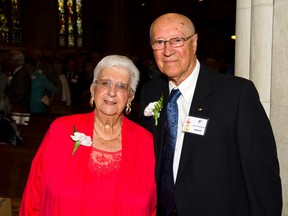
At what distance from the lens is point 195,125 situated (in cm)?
229

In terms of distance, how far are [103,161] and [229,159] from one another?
81 centimetres

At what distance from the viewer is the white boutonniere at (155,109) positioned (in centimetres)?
268

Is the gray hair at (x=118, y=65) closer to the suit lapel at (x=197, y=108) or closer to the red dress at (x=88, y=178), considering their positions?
the red dress at (x=88, y=178)

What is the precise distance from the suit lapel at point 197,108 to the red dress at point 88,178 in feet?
1.26

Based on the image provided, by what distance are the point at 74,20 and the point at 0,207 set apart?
19.9 meters

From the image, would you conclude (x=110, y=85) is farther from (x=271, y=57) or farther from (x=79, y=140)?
(x=271, y=57)

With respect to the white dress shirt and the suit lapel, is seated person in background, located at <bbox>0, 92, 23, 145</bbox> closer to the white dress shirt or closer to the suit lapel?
the white dress shirt

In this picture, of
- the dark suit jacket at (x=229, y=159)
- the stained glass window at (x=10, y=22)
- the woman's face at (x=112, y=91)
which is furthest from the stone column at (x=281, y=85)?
the stained glass window at (x=10, y=22)

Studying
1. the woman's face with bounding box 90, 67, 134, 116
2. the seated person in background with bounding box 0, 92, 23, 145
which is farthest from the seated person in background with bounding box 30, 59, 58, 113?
the woman's face with bounding box 90, 67, 134, 116

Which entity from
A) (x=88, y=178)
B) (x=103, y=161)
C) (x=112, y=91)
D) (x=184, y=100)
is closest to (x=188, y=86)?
(x=184, y=100)

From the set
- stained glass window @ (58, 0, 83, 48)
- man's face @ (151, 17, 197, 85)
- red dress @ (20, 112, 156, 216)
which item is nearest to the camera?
man's face @ (151, 17, 197, 85)

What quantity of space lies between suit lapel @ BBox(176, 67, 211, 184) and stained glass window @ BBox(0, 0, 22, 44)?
1770 cm

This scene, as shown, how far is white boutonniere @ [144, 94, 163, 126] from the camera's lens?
268 cm

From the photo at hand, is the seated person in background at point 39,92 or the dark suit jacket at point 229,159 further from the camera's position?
the seated person in background at point 39,92
